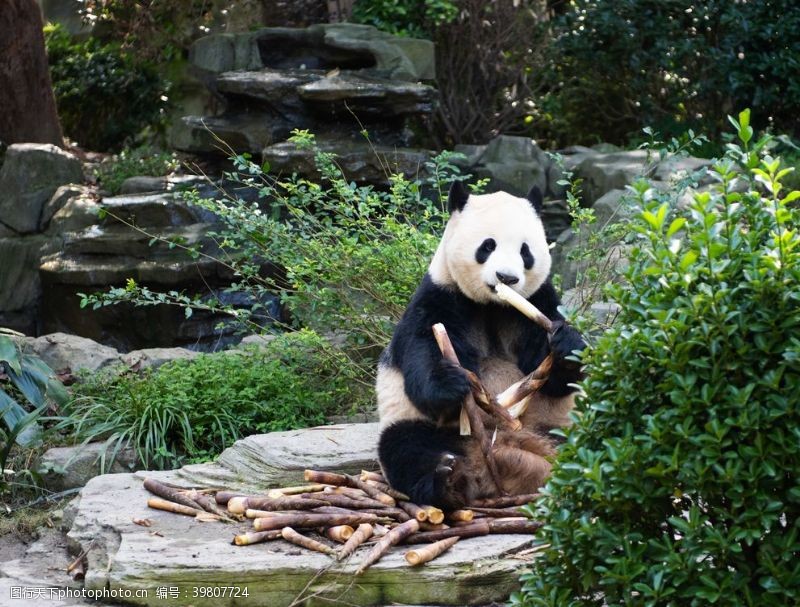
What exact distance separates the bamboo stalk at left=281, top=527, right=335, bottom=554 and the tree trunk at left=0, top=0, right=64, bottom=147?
10.5 m

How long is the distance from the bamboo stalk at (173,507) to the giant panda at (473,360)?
3.13 ft

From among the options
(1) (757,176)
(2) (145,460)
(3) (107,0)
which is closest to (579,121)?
(3) (107,0)

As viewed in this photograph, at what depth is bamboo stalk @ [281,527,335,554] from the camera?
4.43 metres

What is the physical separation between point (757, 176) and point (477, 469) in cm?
217

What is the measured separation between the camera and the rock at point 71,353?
26.4ft

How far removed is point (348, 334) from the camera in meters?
7.27

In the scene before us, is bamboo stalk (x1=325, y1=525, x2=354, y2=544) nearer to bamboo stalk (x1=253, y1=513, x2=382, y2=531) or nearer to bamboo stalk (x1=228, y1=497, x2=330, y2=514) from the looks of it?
bamboo stalk (x1=253, y1=513, x2=382, y2=531)

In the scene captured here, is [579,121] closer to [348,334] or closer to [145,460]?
[348,334]

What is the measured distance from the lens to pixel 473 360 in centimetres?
495

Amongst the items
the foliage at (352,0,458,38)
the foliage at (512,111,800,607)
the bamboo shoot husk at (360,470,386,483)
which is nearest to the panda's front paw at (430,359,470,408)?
the bamboo shoot husk at (360,470,386,483)

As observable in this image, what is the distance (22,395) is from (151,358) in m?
0.98

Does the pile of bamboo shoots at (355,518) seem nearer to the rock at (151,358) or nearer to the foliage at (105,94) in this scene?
the rock at (151,358)

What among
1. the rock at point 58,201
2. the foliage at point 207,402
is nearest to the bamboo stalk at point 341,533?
the foliage at point 207,402

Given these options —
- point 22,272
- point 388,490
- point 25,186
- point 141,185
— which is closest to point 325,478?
point 388,490
